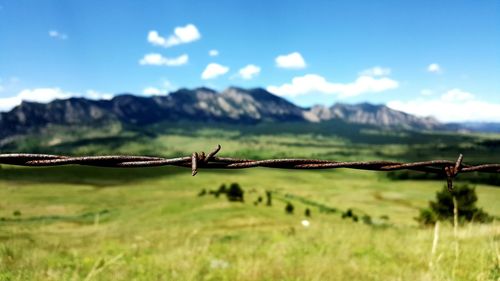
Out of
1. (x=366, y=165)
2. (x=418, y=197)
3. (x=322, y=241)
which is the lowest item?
(x=418, y=197)

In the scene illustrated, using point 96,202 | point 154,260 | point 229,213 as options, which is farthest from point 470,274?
point 96,202

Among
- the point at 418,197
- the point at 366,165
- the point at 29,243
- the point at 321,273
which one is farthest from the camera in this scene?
the point at 418,197

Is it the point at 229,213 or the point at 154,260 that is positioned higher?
the point at 154,260

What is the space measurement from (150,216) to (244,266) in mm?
83077

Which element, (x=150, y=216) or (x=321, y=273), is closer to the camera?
(x=321, y=273)

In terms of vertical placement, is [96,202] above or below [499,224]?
below

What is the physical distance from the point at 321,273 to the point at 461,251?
2313 millimetres

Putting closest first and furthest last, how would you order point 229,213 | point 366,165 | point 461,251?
point 366,165
point 461,251
point 229,213

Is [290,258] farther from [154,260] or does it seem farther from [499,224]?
[499,224]

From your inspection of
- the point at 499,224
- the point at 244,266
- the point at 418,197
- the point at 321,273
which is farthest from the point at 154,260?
the point at 418,197

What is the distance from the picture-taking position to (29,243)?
23.2ft

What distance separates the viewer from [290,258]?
260 inches

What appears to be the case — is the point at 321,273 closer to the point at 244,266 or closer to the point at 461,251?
the point at 244,266

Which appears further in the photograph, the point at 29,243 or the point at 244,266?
the point at 29,243
